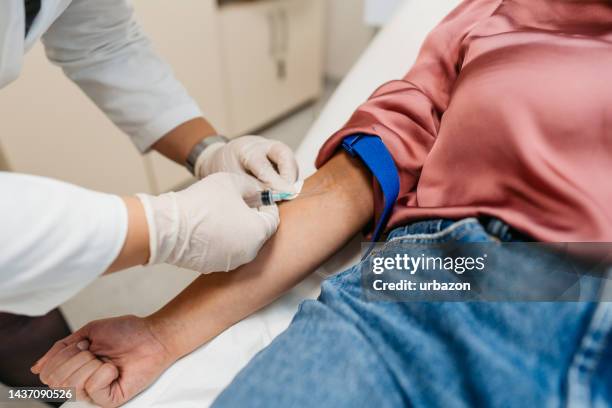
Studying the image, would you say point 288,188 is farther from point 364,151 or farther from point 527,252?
point 527,252

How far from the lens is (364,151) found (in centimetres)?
75

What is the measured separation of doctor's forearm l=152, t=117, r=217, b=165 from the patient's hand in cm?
41

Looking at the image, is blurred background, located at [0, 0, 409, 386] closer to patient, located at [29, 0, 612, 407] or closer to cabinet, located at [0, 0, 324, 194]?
cabinet, located at [0, 0, 324, 194]

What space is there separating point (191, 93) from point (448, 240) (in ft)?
4.88

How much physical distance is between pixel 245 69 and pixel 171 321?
165 cm

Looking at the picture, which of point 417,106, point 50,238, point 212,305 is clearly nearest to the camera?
point 50,238

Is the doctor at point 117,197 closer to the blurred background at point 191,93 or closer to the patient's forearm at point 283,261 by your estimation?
the patient's forearm at point 283,261

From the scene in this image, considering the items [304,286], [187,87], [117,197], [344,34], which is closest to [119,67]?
[117,197]

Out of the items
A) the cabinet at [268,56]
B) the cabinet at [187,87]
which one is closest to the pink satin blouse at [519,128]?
the cabinet at [187,87]

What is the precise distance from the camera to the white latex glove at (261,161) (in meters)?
0.82

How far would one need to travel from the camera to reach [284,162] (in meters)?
0.83

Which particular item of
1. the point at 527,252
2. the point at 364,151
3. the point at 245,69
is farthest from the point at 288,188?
the point at 245,69

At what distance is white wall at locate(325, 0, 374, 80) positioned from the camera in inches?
106

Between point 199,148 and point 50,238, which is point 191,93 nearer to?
point 199,148
